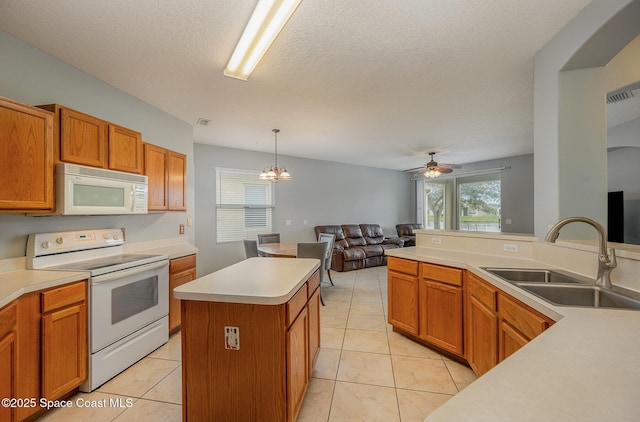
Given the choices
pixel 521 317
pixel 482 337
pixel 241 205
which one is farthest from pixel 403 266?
pixel 241 205

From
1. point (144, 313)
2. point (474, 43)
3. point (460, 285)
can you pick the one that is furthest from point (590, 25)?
point (144, 313)

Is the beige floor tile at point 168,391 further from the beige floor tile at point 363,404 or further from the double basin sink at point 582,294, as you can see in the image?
the double basin sink at point 582,294

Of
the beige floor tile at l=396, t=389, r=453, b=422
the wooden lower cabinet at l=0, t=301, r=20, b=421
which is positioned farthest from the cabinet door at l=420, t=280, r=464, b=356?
the wooden lower cabinet at l=0, t=301, r=20, b=421

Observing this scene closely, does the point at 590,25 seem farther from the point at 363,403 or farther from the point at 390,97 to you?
the point at 363,403

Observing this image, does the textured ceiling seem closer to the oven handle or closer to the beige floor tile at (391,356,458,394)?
the oven handle

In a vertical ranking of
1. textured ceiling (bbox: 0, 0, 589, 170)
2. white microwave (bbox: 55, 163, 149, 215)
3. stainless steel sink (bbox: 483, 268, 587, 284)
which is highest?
textured ceiling (bbox: 0, 0, 589, 170)

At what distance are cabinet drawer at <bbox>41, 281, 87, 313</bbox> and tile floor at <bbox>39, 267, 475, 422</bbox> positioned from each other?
688 mm

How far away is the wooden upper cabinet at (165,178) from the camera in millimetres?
2861

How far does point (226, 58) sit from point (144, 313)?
2.29 m

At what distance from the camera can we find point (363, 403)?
5.84 ft

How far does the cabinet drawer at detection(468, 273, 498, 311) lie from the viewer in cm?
174

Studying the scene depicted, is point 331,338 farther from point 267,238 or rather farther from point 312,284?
point 267,238

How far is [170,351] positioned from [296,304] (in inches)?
66.5

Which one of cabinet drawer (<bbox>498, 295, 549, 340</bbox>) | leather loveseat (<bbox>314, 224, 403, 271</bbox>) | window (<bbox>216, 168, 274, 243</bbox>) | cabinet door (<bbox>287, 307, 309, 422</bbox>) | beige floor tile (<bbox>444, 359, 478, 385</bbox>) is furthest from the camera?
leather loveseat (<bbox>314, 224, 403, 271</bbox>)
